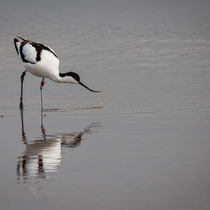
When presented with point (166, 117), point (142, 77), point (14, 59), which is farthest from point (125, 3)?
point (166, 117)

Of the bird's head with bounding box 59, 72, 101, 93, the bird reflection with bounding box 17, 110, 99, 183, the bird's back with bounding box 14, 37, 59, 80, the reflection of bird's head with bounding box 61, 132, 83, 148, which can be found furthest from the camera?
the bird's back with bounding box 14, 37, 59, 80

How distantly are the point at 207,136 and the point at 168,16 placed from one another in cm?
1455

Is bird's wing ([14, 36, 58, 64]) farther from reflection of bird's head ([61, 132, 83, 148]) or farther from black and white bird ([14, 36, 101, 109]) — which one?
reflection of bird's head ([61, 132, 83, 148])

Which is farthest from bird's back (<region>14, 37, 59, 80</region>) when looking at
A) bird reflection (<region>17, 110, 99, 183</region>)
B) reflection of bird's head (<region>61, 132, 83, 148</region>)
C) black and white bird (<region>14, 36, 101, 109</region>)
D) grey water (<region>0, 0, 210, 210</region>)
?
reflection of bird's head (<region>61, 132, 83, 148</region>)

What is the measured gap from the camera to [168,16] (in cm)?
2167

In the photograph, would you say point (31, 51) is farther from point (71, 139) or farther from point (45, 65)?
point (71, 139)

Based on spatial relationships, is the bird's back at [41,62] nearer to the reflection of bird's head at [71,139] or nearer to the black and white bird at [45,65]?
the black and white bird at [45,65]

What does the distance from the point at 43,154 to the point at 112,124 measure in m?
1.71

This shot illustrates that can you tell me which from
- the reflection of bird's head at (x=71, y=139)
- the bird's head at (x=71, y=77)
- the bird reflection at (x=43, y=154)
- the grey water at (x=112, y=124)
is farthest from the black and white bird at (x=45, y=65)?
the reflection of bird's head at (x=71, y=139)

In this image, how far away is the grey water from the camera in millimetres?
5484

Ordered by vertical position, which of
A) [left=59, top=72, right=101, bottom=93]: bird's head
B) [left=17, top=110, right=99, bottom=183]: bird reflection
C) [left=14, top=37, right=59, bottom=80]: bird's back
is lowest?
[left=17, top=110, right=99, bottom=183]: bird reflection

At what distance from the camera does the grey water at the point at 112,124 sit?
5.48 meters

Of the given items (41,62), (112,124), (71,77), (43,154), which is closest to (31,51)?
(41,62)

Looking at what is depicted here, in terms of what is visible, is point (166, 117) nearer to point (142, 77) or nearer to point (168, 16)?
point (142, 77)
